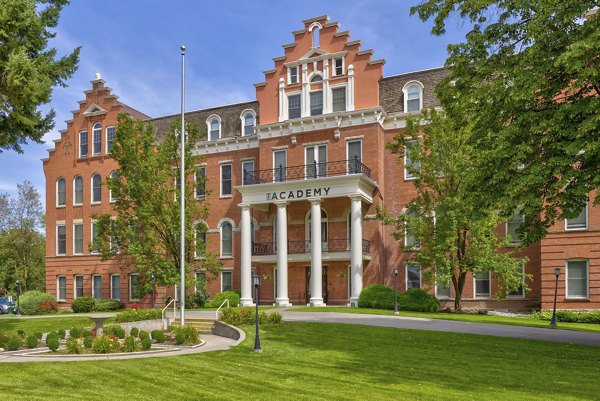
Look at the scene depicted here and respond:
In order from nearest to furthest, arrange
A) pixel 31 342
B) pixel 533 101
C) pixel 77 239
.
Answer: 1. pixel 533 101
2. pixel 31 342
3. pixel 77 239

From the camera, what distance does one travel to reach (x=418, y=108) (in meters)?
33.8

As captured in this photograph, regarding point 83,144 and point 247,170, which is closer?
point 247,170

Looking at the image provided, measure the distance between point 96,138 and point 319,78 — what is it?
1992 cm

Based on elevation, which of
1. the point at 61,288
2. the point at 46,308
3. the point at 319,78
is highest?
the point at 319,78

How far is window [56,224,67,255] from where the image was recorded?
45531 mm


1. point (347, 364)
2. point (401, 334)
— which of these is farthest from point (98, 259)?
point (347, 364)

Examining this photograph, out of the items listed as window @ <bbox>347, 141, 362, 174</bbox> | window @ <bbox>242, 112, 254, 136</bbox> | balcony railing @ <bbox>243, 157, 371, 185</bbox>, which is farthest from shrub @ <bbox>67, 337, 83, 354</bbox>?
window @ <bbox>242, 112, 254, 136</bbox>

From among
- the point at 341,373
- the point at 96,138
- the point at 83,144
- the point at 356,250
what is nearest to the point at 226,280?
the point at 356,250

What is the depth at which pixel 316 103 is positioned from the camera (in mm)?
36062

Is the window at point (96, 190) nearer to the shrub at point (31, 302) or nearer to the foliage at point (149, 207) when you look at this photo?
the shrub at point (31, 302)

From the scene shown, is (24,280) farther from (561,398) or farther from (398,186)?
(561,398)

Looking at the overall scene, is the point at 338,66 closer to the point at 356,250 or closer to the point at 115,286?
the point at 356,250

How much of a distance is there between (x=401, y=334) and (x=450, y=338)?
5.38 feet

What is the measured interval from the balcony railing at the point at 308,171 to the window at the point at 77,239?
16.3 meters
